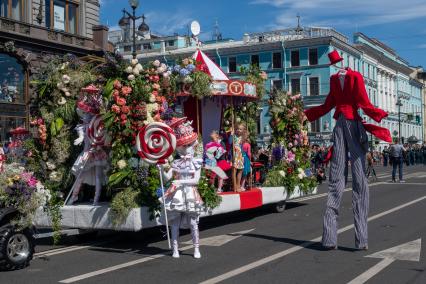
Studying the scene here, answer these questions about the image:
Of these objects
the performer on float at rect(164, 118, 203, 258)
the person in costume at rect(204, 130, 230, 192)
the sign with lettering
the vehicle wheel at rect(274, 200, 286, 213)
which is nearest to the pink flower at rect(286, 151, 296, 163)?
the vehicle wheel at rect(274, 200, 286, 213)

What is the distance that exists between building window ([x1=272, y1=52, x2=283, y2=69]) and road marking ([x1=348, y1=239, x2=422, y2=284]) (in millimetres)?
52604

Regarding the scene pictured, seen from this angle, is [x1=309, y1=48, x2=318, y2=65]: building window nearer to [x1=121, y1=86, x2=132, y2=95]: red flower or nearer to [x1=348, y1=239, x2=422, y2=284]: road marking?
[x1=348, y1=239, x2=422, y2=284]: road marking

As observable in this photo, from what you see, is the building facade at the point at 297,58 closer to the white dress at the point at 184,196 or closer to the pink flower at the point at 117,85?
the pink flower at the point at 117,85

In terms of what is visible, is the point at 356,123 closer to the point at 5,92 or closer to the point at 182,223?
the point at 182,223

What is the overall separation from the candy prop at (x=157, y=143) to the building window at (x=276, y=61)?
53.2 m

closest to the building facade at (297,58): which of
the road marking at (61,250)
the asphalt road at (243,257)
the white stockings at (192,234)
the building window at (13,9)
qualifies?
the building window at (13,9)

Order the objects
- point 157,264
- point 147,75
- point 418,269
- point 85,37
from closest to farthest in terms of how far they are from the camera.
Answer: point 418,269 → point 157,264 → point 147,75 → point 85,37

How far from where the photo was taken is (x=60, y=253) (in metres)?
9.37

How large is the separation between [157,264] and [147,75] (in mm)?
3334

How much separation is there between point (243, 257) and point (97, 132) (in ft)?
11.3

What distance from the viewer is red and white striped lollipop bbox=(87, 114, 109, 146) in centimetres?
1005

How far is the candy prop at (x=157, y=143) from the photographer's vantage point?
8930 mm

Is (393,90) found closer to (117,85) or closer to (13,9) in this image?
(13,9)

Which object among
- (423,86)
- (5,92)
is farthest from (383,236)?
(423,86)
